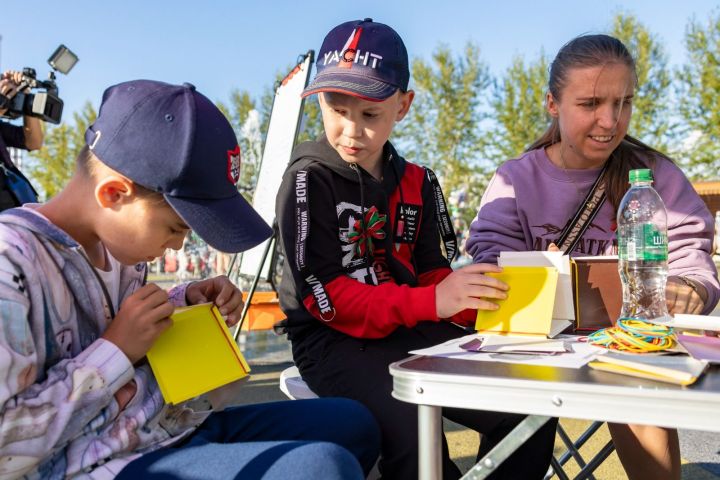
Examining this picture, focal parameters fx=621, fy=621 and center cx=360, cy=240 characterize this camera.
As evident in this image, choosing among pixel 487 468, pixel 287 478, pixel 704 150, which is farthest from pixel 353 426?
pixel 704 150

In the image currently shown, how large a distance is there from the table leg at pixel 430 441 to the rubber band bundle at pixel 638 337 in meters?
0.36

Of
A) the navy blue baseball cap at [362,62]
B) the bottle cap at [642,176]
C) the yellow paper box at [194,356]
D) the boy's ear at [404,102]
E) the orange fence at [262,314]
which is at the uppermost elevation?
the navy blue baseball cap at [362,62]

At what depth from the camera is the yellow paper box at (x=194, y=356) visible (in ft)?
3.59

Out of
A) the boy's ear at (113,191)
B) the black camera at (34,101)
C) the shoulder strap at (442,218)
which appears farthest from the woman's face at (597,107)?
the black camera at (34,101)

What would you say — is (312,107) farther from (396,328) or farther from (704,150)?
(396,328)

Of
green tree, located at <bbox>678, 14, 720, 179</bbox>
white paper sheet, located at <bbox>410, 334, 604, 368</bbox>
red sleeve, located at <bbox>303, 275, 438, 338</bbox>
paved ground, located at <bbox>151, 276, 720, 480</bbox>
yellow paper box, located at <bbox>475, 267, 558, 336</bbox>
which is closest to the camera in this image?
white paper sheet, located at <bbox>410, 334, 604, 368</bbox>

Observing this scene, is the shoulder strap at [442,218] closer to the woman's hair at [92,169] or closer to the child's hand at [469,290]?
the child's hand at [469,290]

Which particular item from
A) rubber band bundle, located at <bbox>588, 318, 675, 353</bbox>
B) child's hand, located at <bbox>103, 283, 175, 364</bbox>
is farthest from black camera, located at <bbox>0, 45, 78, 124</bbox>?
rubber band bundle, located at <bbox>588, 318, 675, 353</bbox>

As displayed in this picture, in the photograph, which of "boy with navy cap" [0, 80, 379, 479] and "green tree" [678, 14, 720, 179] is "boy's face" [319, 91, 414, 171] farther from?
"green tree" [678, 14, 720, 179]

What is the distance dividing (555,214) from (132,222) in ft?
4.42

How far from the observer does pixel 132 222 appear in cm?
111

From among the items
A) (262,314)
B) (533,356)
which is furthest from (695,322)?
(262,314)

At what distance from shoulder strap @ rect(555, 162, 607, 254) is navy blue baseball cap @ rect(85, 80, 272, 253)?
3.62 ft

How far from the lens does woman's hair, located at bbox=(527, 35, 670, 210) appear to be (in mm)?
1886
